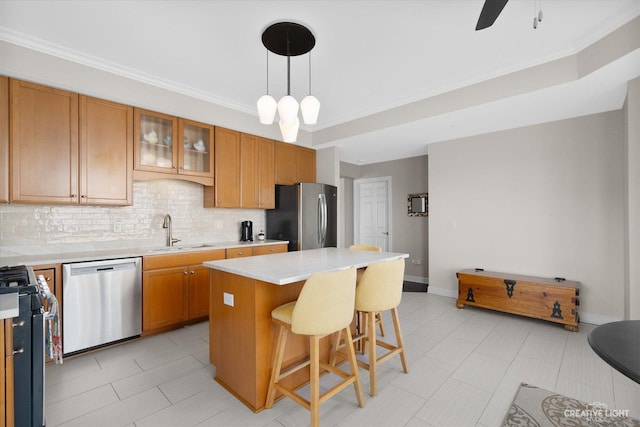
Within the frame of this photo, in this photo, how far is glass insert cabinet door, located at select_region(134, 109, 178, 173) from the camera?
3.23 m

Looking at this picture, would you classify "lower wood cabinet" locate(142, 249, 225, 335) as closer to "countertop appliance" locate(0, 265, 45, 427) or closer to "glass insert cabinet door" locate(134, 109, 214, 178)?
"glass insert cabinet door" locate(134, 109, 214, 178)

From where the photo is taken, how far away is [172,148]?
A: 3.49 metres

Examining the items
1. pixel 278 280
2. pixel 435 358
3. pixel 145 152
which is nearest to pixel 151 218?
pixel 145 152

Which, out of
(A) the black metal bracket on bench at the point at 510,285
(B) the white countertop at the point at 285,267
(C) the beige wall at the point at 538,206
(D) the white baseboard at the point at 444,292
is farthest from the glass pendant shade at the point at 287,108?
(D) the white baseboard at the point at 444,292

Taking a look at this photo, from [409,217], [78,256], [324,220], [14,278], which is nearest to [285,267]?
[14,278]

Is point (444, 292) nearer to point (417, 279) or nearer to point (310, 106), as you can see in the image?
point (417, 279)

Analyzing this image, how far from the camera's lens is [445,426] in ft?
5.79

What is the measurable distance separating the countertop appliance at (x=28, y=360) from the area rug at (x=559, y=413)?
250 cm

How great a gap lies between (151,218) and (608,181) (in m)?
5.37

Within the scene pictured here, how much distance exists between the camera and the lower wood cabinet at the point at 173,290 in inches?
119

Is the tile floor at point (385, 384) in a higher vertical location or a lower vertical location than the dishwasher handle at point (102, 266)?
lower

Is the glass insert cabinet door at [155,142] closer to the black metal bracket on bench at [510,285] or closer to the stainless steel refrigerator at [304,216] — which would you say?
the stainless steel refrigerator at [304,216]

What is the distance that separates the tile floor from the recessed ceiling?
2.47 metres

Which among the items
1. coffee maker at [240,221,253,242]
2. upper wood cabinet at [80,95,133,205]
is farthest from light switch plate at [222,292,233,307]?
coffee maker at [240,221,253,242]
